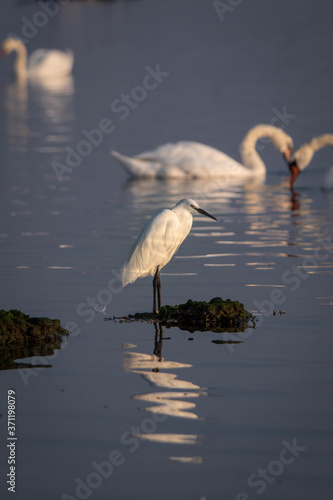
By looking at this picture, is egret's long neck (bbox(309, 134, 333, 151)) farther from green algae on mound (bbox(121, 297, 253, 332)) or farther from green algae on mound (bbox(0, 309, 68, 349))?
green algae on mound (bbox(0, 309, 68, 349))

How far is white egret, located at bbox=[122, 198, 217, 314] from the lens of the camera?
999 centimetres

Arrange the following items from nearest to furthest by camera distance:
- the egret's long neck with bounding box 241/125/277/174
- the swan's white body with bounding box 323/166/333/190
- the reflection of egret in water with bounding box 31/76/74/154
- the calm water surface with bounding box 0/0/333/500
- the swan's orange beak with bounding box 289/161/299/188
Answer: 1. the calm water surface with bounding box 0/0/333/500
2. the swan's white body with bounding box 323/166/333/190
3. the swan's orange beak with bounding box 289/161/299/188
4. the egret's long neck with bounding box 241/125/277/174
5. the reflection of egret in water with bounding box 31/76/74/154

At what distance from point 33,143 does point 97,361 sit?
17.0 metres

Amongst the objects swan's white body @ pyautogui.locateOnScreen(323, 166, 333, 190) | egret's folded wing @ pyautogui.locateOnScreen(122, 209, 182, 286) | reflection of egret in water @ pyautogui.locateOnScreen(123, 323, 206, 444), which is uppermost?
swan's white body @ pyautogui.locateOnScreen(323, 166, 333, 190)

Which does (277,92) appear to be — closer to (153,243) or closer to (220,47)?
(220,47)

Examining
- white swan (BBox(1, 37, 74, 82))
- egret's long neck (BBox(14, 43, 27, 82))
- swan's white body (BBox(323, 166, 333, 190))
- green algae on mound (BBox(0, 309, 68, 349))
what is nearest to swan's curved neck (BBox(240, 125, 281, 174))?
swan's white body (BBox(323, 166, 333, 190))

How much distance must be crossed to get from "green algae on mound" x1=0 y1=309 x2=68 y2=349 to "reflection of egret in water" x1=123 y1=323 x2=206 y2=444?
79 centimetres

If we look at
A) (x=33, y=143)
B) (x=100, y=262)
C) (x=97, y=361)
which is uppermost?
(x=33, y=143)

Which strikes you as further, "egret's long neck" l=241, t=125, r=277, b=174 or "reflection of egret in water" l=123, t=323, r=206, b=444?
"egret's long neck" l=241, t=125, r=277, b=174

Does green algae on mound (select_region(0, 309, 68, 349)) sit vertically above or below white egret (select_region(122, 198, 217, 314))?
below

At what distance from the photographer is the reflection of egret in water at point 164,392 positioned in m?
7.03

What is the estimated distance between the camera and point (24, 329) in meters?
9.21

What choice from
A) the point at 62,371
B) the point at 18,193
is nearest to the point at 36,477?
the point at 62,371

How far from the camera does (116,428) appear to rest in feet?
23.5
